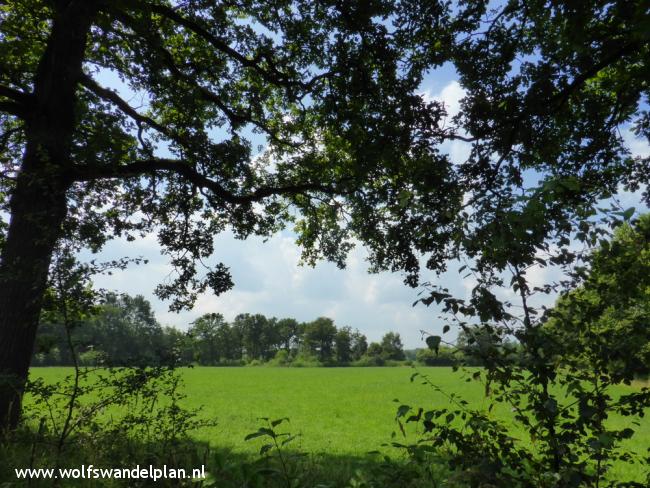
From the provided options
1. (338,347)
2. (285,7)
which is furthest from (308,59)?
(338,347)

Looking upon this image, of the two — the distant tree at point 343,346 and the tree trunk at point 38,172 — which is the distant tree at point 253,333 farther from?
the tree trunk at point 38,172

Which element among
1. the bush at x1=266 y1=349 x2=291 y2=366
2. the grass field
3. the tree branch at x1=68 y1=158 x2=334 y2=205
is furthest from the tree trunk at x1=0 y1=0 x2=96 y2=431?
the bush at x1=266 y1=349 x2=291 y2=366

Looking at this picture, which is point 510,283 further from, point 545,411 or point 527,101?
point 527,101

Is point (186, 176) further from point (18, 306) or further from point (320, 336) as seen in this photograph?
point (320, 336)

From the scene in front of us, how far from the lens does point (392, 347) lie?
139625mm

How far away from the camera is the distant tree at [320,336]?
135 meters

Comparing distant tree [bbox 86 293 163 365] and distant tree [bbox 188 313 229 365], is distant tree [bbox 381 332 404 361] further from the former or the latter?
distant tree [bbox 188 313 229 365]

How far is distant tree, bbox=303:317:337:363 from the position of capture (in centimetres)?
13462

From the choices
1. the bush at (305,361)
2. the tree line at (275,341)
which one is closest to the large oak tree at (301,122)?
the tree line at (275,341)

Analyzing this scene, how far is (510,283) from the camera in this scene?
2576mm

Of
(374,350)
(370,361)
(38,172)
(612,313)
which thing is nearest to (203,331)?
(38,172)

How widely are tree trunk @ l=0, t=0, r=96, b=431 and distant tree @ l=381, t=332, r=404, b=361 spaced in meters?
126

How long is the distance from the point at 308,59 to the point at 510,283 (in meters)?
9.06

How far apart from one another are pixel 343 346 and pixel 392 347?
17645mm
